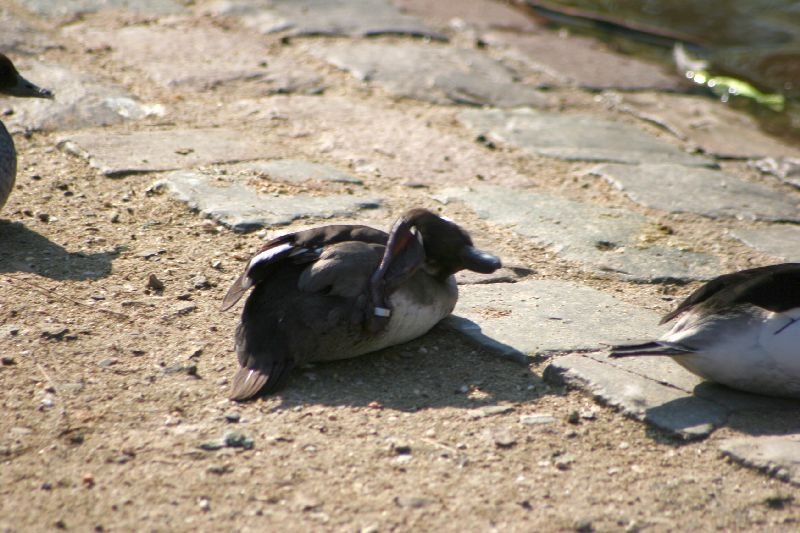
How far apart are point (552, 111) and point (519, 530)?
382cm

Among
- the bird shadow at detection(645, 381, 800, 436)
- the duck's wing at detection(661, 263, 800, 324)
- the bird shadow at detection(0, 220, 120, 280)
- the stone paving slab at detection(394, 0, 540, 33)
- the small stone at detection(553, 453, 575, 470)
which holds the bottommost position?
the bird shadow at detection(0, 220, 120, 280)

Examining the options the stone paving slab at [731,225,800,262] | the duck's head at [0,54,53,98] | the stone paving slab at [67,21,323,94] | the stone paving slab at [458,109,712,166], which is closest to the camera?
the stone paving slab at [731,225,800,262]

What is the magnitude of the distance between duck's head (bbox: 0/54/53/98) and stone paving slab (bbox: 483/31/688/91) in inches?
119

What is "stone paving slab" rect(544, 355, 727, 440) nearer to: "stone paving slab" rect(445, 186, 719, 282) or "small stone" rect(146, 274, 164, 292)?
"stone paving slab" rect(445, 186, 719, 282)

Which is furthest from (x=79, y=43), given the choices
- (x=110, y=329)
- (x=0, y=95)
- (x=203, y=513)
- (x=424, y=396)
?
(x=203, y=513)

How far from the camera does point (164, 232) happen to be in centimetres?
394

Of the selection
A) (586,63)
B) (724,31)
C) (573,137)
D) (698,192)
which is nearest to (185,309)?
(698,192)

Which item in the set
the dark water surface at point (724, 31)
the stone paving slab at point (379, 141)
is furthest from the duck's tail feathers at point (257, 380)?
the dark water surface at point (724, 31)

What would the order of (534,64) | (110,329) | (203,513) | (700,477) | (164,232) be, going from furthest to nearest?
(534,64) → (164,232) → (110,329) → (700,477) → (203,513)

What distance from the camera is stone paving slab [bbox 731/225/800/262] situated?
13.9 ft

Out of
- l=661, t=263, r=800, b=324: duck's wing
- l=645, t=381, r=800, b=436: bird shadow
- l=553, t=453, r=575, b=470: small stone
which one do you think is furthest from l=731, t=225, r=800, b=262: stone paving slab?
l=553, t=453, r=575, b=470: small stone

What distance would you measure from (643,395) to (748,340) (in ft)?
1.02

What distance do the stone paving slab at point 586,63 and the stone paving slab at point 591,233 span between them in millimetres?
2005

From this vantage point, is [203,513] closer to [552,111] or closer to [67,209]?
[67,209]
